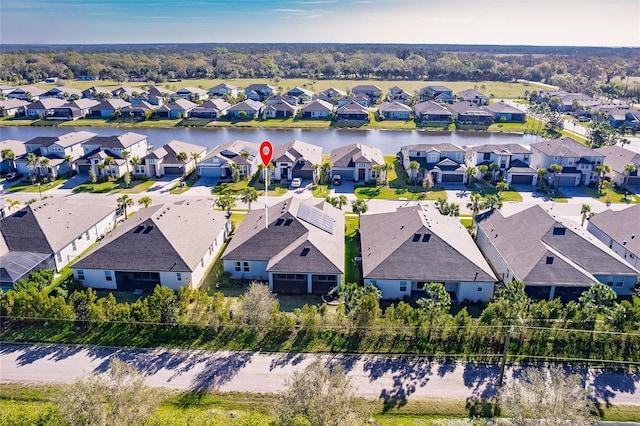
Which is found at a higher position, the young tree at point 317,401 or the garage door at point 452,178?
the garage door at point 452,178

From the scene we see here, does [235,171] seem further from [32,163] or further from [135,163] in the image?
[32,163]

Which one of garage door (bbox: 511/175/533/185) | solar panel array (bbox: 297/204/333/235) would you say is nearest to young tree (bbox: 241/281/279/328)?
solar panel array (bbox: 297/204/333/235)

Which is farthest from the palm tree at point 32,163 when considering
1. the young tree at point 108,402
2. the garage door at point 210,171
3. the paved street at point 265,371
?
the young tree at point 108,402

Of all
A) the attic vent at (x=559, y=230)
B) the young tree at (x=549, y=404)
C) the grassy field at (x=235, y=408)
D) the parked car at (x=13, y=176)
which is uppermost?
the parked car at (x=13, y=176)

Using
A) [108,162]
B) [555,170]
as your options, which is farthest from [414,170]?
[108,162]

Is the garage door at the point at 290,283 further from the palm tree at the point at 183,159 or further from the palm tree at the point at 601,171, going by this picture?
the palm tree at the point at 601,171

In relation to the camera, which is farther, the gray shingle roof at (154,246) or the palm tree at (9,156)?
the palm tree at (9,156)
